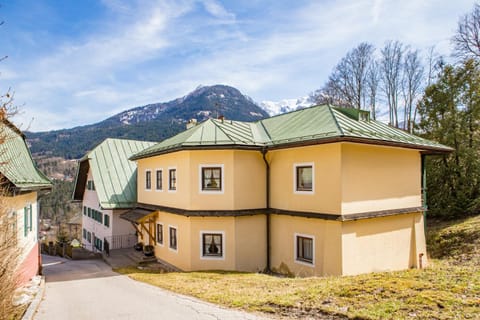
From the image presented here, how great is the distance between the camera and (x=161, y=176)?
17406mm

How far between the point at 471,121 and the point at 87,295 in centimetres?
2309

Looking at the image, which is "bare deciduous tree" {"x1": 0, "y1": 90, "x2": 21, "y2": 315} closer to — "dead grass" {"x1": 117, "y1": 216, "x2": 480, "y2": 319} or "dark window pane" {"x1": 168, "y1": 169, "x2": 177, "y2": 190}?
"dead grass" {"x1": 117, "y1": 216, "x2": 480, "y2": 319}

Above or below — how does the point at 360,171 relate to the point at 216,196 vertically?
above

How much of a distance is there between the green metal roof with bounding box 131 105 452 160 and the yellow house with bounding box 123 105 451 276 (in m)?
0.07

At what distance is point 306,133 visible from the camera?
44.8ft

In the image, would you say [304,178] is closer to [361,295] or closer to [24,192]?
[361,295]

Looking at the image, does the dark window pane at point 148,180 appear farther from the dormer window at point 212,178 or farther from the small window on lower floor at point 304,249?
the small window on lower floor at point 304,249

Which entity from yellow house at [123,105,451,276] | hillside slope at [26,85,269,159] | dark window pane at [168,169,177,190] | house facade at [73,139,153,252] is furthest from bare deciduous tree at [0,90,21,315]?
hillside slope at [26,85,269,159]

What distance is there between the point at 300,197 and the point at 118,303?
769 centimetres

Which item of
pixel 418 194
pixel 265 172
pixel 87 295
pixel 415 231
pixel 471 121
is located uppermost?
pixel 471 121

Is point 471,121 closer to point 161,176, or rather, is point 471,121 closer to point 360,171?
point 360,171

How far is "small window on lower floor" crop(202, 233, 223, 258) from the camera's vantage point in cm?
1442

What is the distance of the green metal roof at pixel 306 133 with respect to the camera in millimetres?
Result: 12484

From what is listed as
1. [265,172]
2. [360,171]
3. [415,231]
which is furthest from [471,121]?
[265,172]
